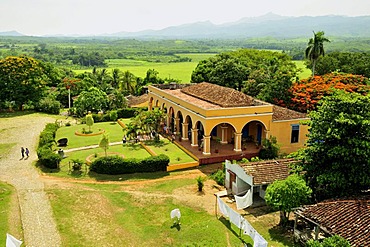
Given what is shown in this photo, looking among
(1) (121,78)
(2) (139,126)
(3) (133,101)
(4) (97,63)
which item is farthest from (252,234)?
(4) (97,63)

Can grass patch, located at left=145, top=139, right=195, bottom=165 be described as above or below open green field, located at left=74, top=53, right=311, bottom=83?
above

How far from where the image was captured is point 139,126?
103ft

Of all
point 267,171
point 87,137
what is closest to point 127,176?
point 267,171

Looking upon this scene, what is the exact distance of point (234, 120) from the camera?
26.5m

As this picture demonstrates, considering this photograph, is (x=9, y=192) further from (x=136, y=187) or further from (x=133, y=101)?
(x=133, y=101)

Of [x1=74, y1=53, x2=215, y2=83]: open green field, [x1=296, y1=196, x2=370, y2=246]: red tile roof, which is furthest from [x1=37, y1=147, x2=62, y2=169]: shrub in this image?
[x1=74, y1=53, x2=215, y2=83]: open green field

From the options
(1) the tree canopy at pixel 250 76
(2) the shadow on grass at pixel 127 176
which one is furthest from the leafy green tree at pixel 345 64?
(2) the shadow on grass at pixel 127 176

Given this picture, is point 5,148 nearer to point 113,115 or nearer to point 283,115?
point 113,115

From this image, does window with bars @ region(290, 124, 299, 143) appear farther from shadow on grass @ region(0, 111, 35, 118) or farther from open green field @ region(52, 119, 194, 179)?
shadow on grass @ region(0, 111, 35, 118)

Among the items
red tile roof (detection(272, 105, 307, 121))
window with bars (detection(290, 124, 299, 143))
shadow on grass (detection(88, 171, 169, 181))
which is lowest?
shadow on grass (detection(88, 171, 169, 181))

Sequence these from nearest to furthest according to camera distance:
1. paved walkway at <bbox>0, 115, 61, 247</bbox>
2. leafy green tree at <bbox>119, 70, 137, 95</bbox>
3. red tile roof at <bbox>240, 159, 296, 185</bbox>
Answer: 1. paved walkway at <bbox>0, 115, 61, 247</bbox>
2. red tile roof at <bbox>240, 159, 296, 185</bbox>
3. leafy green tree at <bbox>119, 70, 137, 95</bbox>

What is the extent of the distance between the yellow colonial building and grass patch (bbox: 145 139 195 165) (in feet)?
4.21

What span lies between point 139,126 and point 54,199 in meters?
12.4

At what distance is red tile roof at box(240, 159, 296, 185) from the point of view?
18578 mm
